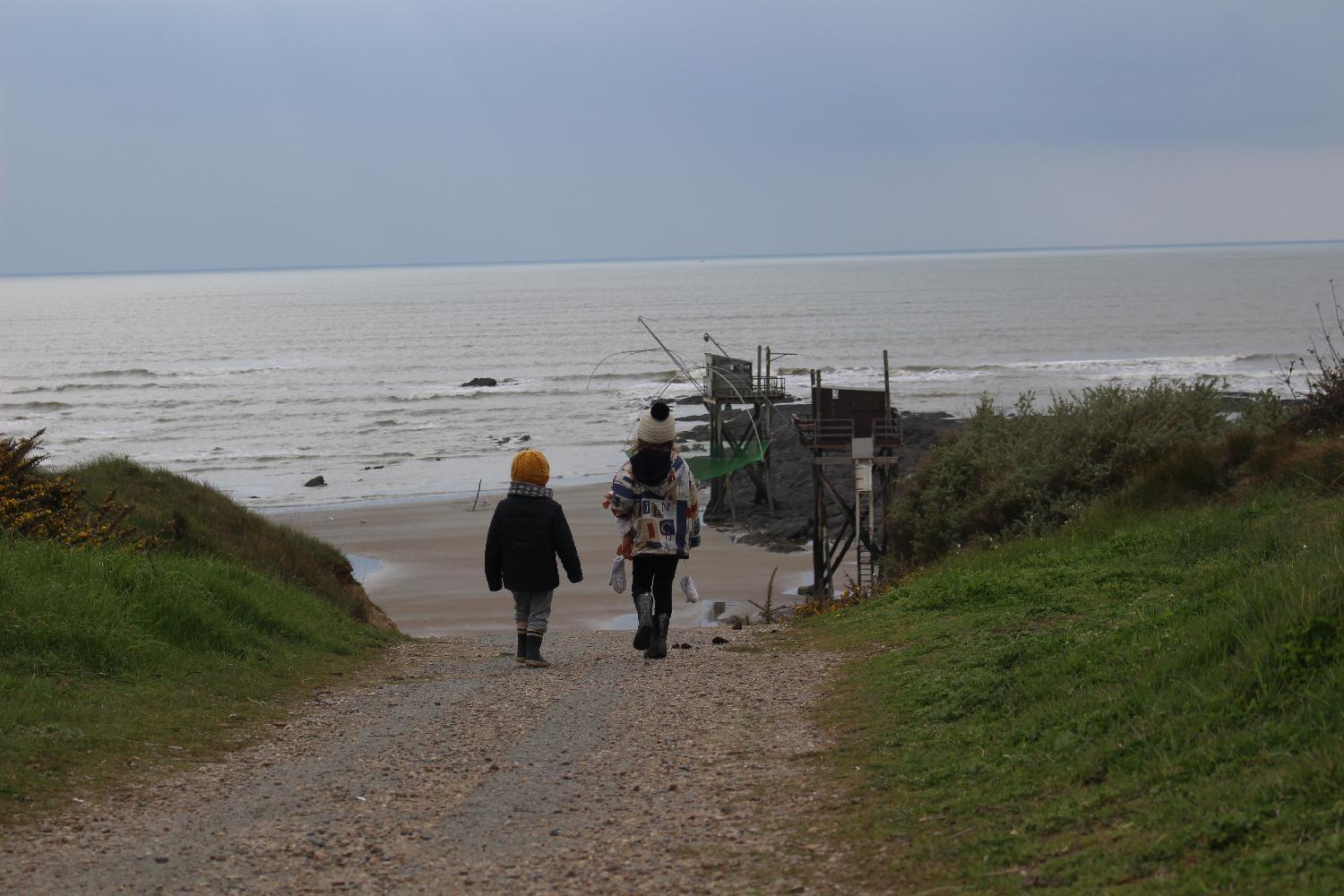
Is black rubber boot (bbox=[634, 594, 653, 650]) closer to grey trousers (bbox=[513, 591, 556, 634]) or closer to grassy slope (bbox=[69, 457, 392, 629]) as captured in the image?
grey trousers (bbox=[513, 591, 556, 634])

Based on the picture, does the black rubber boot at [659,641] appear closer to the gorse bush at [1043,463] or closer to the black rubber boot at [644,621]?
the black rubber boot at [644,621]


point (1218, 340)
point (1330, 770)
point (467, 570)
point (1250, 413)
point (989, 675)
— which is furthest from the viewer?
point (1218, 340)

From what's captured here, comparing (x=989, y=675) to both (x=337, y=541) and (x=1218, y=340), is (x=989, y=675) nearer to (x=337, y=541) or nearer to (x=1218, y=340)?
(x=337, y=541)

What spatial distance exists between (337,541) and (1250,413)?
854 inches

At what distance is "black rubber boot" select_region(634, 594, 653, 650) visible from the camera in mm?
10156

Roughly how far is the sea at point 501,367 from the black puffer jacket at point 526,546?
12404 mm

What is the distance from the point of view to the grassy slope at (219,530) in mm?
13719

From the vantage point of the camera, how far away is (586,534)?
103 ft

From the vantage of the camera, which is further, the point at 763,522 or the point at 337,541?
the point at 763,522

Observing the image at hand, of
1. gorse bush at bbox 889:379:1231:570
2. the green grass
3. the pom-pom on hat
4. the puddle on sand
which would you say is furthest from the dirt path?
the puddle on sand

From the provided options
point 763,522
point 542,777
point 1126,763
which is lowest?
point 763,522

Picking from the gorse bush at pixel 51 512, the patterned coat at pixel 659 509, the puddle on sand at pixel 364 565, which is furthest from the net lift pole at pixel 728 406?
the patterned coat at pixel 659 509

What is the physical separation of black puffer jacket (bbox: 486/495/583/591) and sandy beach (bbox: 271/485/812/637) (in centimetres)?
938

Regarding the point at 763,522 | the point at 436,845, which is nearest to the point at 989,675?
the point at 436,845
